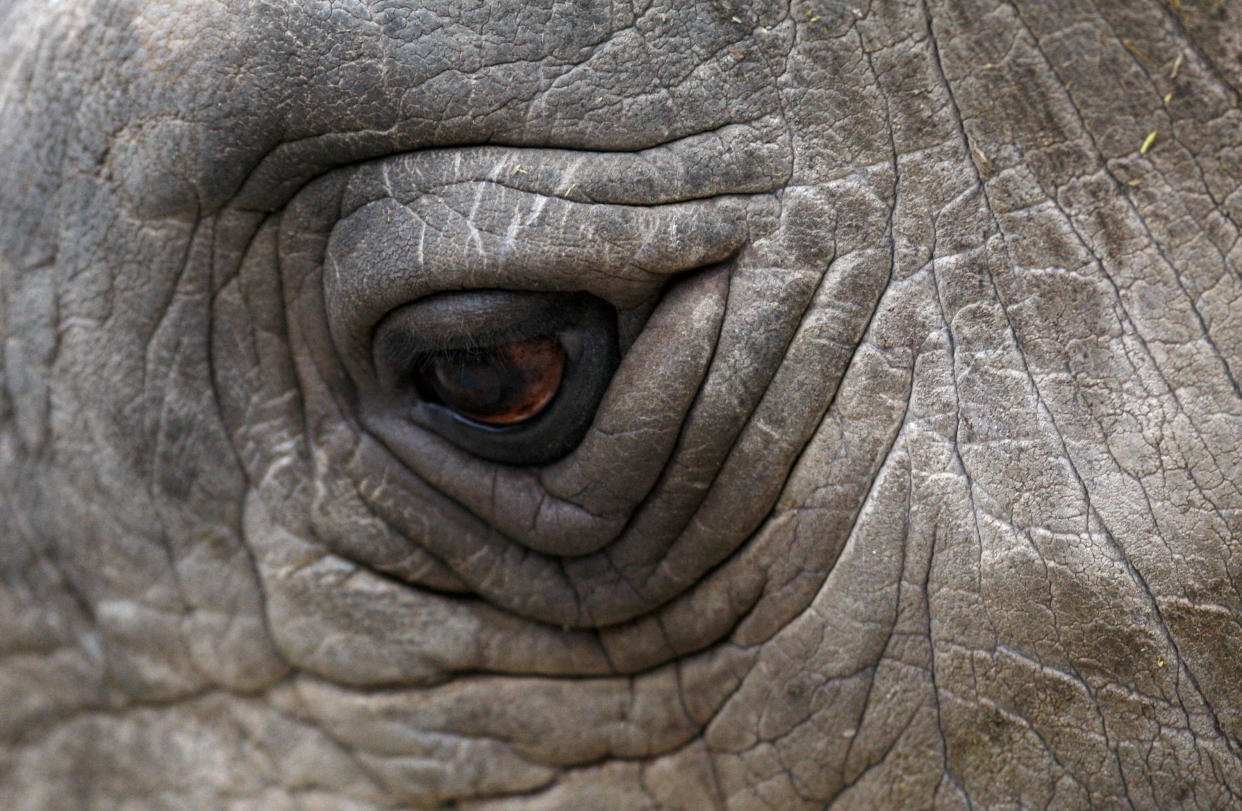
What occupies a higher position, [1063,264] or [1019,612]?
[1063,264]

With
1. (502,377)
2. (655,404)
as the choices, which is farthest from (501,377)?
(655,404)

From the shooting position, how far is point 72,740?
8.52ft

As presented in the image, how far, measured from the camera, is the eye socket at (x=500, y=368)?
2.00 metres

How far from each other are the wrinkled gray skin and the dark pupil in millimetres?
126

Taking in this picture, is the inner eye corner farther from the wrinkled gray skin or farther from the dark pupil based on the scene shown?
the wrinkled gray skin

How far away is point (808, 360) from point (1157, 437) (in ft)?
1.88

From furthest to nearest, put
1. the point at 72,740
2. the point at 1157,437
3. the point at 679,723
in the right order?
the point at 72,740 → the point at 679,723 → the point at 1157,437

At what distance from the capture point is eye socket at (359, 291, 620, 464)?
2.00 meters

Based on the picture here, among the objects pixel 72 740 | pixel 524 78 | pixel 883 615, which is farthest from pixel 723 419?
pixel 72 740

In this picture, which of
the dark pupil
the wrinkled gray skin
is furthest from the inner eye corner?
the wrinkled gray skin

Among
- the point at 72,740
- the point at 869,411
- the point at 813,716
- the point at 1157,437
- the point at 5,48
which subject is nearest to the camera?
the point at 1157,437

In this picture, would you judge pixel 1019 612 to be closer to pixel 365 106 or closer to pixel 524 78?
pixel 524 78

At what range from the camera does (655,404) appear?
6.39 ft

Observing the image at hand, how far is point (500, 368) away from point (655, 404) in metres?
0.32
